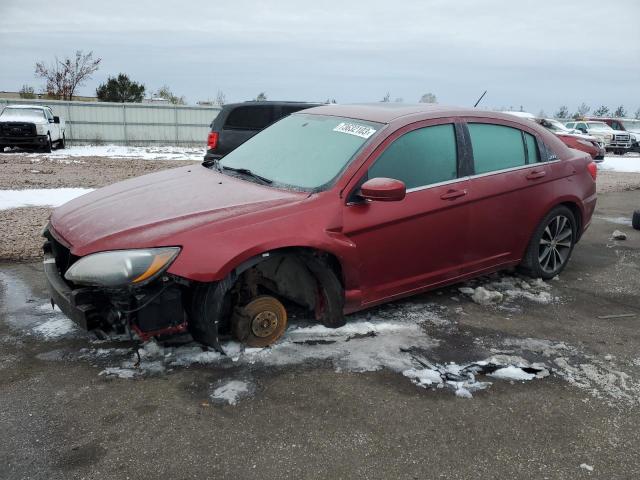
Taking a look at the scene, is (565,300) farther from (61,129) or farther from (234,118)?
(61,129)

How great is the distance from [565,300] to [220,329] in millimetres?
3120

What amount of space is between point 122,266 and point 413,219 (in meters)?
2.03

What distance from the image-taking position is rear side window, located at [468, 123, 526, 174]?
4512mm

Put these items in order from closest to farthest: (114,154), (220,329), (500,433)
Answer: (500,433)
(220,329)
(114,154)

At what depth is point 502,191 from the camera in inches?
180

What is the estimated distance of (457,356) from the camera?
3.66 metres

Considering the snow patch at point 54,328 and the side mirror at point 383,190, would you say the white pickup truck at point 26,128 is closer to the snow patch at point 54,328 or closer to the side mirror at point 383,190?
the snow patch at point 54,328

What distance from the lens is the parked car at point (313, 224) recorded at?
10.2ft

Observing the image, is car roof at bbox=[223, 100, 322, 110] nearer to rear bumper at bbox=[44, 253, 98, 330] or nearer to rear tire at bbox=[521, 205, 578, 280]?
rear tire at bbox=[521, 205, 578, 280]

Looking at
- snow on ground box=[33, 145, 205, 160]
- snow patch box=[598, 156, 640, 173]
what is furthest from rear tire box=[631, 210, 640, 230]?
snow on ground box=[33, 145, 205, 160]

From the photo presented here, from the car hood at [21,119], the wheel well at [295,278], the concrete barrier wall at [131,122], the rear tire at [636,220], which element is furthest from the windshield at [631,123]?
the wheel well at [295,278]

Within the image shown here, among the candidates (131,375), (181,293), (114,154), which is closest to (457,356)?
(181,293)

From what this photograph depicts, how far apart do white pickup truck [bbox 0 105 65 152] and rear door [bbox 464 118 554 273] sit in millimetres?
17852

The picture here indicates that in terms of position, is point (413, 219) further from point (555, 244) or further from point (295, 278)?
point (555, 244)
